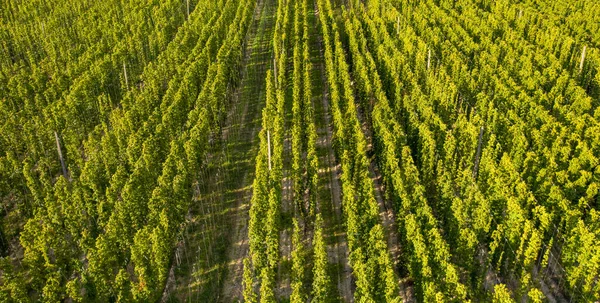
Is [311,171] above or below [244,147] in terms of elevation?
above

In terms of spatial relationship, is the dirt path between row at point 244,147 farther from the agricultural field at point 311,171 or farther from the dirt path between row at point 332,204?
the dirt path between row at point 332,204

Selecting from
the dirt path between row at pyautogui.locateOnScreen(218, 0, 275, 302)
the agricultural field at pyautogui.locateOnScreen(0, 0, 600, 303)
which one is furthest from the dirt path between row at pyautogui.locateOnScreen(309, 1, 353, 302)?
the dirt path between row at pyautogui.locateOnScreen(218, 0, 275, 302)

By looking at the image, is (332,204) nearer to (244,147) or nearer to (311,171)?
(311,171)

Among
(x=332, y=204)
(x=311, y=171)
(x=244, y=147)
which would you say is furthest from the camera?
(x=244, y=147)

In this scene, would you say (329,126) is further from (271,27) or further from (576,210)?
(271,27)

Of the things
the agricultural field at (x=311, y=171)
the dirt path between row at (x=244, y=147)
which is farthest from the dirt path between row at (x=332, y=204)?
the dirt path between row at (x=244, y=147)

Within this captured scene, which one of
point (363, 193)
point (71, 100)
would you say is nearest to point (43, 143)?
point (71, 100)

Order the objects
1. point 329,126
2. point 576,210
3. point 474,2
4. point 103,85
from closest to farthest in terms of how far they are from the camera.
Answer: point 576,210 → point 329,126 → point 103,85 → point 474,2

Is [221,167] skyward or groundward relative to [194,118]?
groundward

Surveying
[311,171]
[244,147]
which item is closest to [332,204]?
[311,171]
